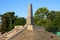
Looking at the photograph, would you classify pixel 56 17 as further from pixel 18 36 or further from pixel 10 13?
pixel 18 36

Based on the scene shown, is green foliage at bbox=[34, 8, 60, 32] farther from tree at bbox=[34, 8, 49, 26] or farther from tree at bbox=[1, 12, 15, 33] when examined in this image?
tree at bbox=[1, 12, 15, 33]

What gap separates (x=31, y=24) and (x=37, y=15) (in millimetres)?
25275

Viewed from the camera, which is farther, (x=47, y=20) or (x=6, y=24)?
(x=6, y=24)

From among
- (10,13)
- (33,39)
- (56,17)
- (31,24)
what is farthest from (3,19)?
(33,39)

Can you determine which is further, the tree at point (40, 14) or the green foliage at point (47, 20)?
the tree at point (40, 14)

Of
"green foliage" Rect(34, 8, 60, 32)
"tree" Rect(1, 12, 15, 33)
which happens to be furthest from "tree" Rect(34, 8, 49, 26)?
"tree" Rect(1, 12, 15, 33)

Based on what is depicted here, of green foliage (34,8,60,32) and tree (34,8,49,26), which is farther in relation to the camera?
tree (34,8,49,26)

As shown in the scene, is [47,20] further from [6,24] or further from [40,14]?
[6,24]

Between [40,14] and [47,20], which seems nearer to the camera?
[47,20]

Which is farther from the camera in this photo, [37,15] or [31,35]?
[37,15]

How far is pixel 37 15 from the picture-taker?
49875mm

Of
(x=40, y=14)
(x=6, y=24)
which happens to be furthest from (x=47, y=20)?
(x=6, y=24)

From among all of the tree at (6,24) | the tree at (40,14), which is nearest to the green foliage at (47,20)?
the tree at (40,14)

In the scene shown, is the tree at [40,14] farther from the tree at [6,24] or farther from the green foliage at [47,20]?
the tree at [6,24]
